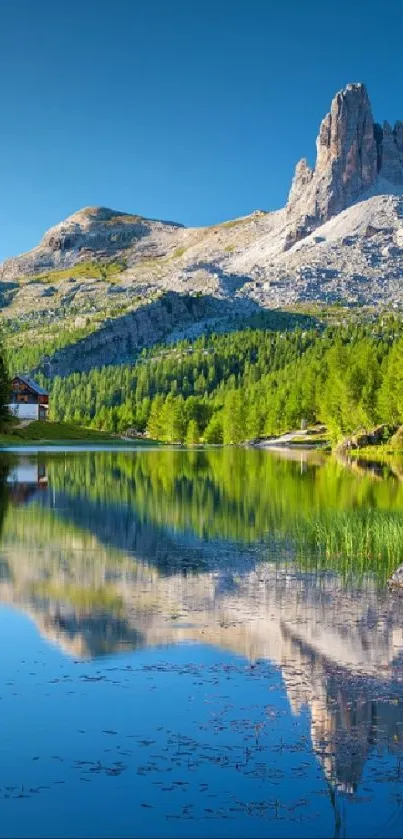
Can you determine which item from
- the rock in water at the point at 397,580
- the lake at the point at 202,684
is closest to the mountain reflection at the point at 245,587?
the lake at the point at 202,684

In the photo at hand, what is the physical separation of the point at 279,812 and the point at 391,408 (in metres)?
118

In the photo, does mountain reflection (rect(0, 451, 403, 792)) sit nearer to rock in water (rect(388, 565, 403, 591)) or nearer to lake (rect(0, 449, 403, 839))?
lake (rect(0, 449, 403, 839))

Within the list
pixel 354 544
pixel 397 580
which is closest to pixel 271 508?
pixel 354 544

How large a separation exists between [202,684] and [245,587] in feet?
36.4

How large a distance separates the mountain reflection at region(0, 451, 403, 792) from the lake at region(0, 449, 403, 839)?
82 millimetres

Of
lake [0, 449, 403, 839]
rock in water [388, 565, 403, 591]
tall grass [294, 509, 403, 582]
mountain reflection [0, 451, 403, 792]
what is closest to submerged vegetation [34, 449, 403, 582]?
tall grass [294, 509, 403, 582]

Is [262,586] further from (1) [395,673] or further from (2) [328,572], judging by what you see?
(1) [395,673]

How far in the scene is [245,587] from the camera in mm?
29375

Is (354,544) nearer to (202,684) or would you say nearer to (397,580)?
(397,580)

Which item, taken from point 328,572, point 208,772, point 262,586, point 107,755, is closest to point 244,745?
point 208,772

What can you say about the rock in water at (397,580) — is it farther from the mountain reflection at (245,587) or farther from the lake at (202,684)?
the lake at (202,684)

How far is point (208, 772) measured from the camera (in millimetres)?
13938

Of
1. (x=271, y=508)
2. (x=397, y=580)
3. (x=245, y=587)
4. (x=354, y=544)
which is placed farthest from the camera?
(x=271, y=508)

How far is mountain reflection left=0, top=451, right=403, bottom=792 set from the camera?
17797mm
